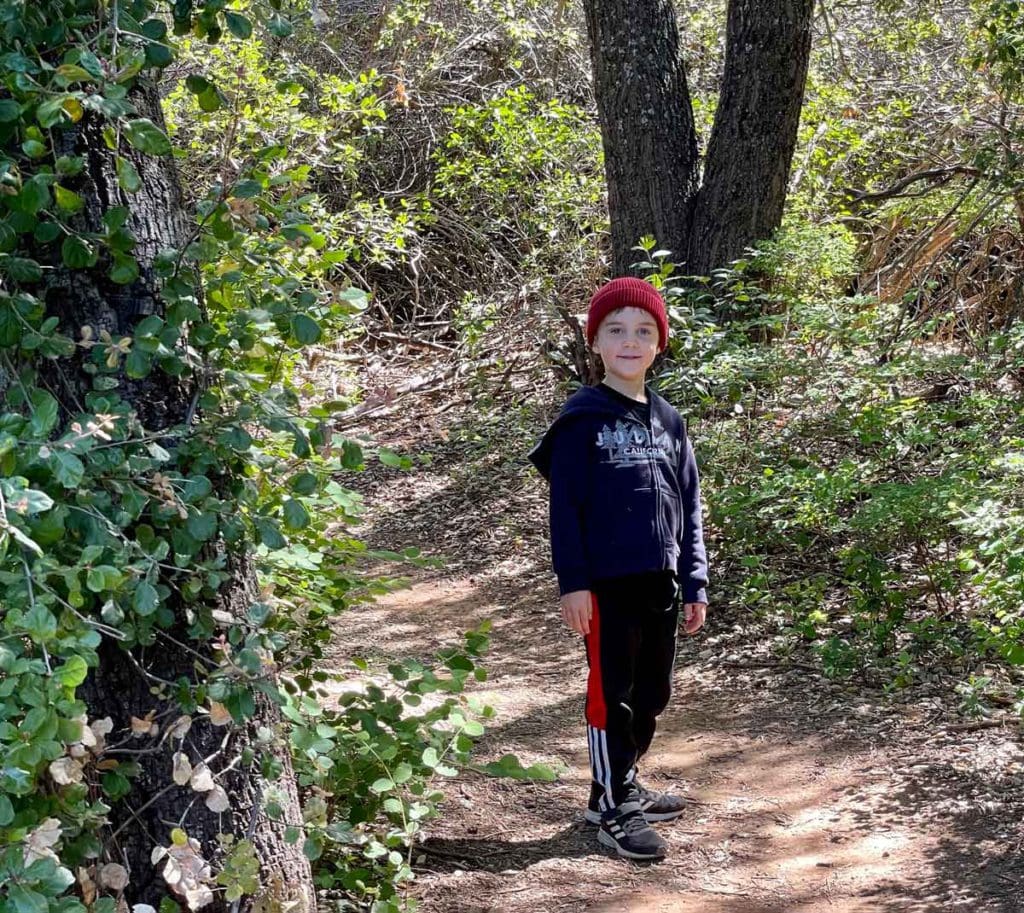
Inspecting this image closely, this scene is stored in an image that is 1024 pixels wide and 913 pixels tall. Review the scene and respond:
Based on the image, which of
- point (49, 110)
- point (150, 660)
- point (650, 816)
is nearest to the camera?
point (49, 110)

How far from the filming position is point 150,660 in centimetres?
298

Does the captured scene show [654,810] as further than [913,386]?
No

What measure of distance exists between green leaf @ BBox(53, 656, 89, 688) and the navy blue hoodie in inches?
83.3

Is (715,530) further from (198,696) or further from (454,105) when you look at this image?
(454,105)

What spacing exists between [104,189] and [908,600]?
4494 mm

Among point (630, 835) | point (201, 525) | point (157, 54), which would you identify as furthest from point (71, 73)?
point (630, 835)

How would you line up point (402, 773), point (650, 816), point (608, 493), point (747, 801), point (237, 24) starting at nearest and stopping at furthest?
point (237, 24) < point (402, 773) < point (608, 493) < point (650, 816) < point (747, 801)

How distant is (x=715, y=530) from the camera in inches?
287

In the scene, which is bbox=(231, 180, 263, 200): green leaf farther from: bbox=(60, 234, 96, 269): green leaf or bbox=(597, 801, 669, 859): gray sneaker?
bbox=(597, 801, 669, 859): gray sneaker

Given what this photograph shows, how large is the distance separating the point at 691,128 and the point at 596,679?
16.9 feet

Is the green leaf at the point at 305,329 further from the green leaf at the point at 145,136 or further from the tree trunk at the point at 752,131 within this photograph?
the tree trunk at the point at 752,131

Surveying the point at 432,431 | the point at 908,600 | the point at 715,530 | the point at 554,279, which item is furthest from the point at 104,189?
the point at 432,431

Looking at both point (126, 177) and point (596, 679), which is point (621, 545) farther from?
point (126, 177)

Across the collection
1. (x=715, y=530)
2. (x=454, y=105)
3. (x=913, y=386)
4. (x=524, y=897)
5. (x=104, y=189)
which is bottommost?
(x=524, y=897)
